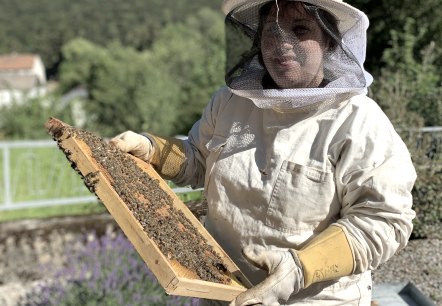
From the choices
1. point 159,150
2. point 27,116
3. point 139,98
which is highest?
point 159,150

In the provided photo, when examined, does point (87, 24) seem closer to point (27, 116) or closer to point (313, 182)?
point (27, 116)

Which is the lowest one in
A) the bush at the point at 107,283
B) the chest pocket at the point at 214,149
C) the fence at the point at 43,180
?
the fence at the point at 43,180

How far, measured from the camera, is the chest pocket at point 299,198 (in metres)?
1.56

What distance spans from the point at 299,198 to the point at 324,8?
516 millimetres

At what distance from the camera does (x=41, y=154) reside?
17578 mm

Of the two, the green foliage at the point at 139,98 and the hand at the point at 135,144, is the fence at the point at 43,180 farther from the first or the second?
the hand at the point at 135,144

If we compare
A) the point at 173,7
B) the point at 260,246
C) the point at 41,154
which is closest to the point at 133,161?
the point at 260,246

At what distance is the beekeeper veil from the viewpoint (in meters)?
1.57

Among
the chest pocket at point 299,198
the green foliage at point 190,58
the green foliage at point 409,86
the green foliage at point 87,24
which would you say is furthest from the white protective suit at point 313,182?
the green foliage at point 87,24

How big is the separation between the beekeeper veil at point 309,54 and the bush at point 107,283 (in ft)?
7.29

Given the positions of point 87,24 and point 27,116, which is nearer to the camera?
point 27,116

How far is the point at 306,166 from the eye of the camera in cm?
157

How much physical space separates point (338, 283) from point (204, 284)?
419 millimetres

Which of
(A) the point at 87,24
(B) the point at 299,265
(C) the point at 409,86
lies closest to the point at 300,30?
(B) the point at 299,265
